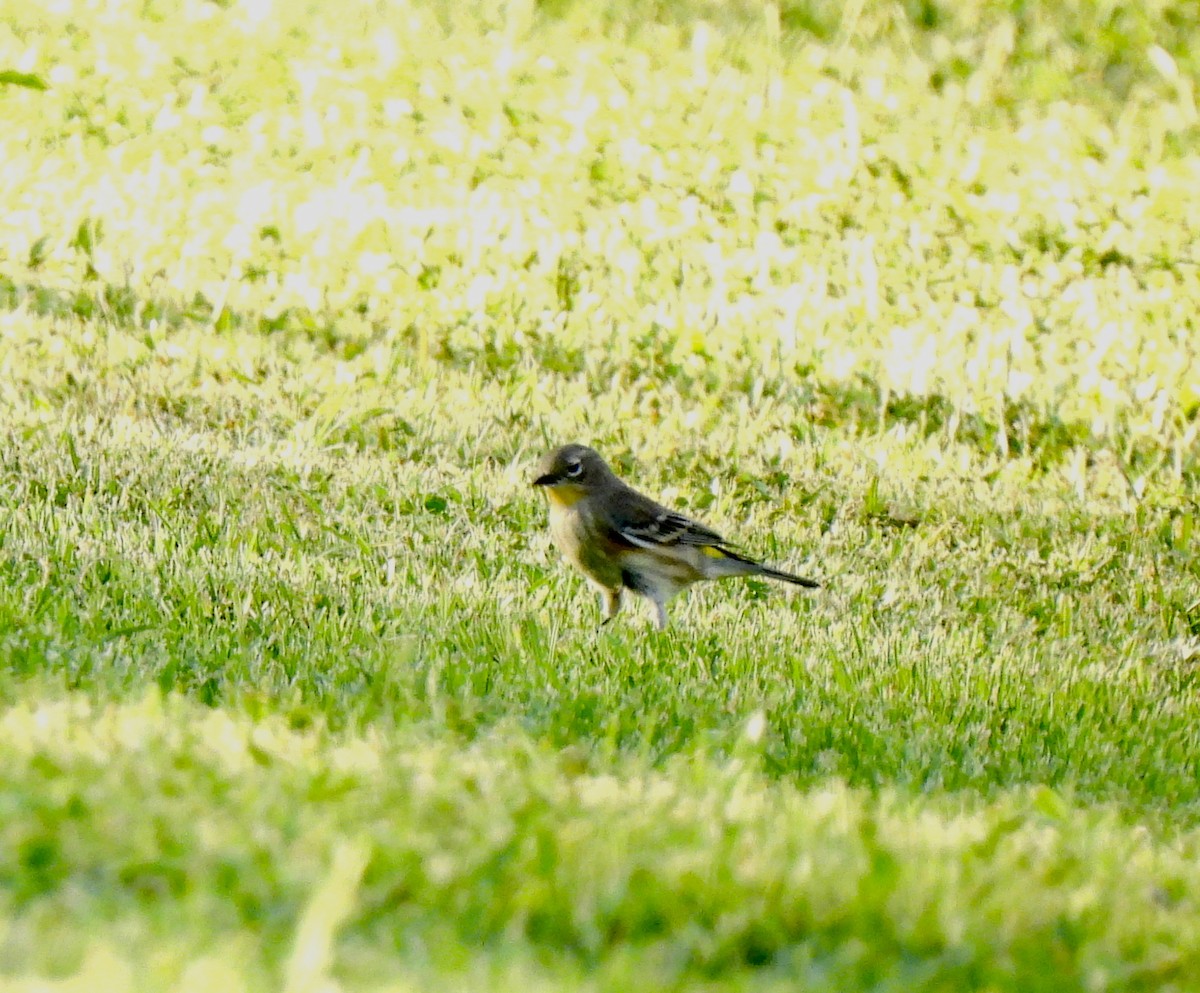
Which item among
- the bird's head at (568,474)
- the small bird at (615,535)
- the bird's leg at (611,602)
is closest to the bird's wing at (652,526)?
the small bird at (615,535)

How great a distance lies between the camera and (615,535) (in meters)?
7.94

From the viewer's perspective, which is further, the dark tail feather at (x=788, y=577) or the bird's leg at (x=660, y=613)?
the dark tail feather at (x=788, y=577)

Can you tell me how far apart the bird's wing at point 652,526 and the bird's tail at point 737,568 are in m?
0.05

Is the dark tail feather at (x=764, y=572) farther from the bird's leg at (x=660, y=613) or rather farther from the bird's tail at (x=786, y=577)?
the bird's leg at (x=660, y=613)

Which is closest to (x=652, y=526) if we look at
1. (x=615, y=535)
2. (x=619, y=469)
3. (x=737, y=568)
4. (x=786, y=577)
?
(x=615, y=535)

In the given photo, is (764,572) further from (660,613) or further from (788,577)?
(660,613)

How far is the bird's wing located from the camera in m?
7.95

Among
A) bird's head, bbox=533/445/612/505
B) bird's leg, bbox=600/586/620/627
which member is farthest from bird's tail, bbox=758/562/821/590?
bird's head, bbox=533/445/612/505

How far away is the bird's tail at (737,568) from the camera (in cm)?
830

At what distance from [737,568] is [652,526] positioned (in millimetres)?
516

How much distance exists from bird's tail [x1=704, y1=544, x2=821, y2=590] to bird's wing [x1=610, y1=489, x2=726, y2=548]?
0.16ft

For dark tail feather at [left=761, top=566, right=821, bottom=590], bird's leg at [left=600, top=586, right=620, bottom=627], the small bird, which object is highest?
the small bird

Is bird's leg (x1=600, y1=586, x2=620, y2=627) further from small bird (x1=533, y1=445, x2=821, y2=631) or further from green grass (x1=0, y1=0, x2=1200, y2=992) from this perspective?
green grass (x1=0, y1=0, x2=1200, y2=992)

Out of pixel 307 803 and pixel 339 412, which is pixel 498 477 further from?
pixel 307 803
